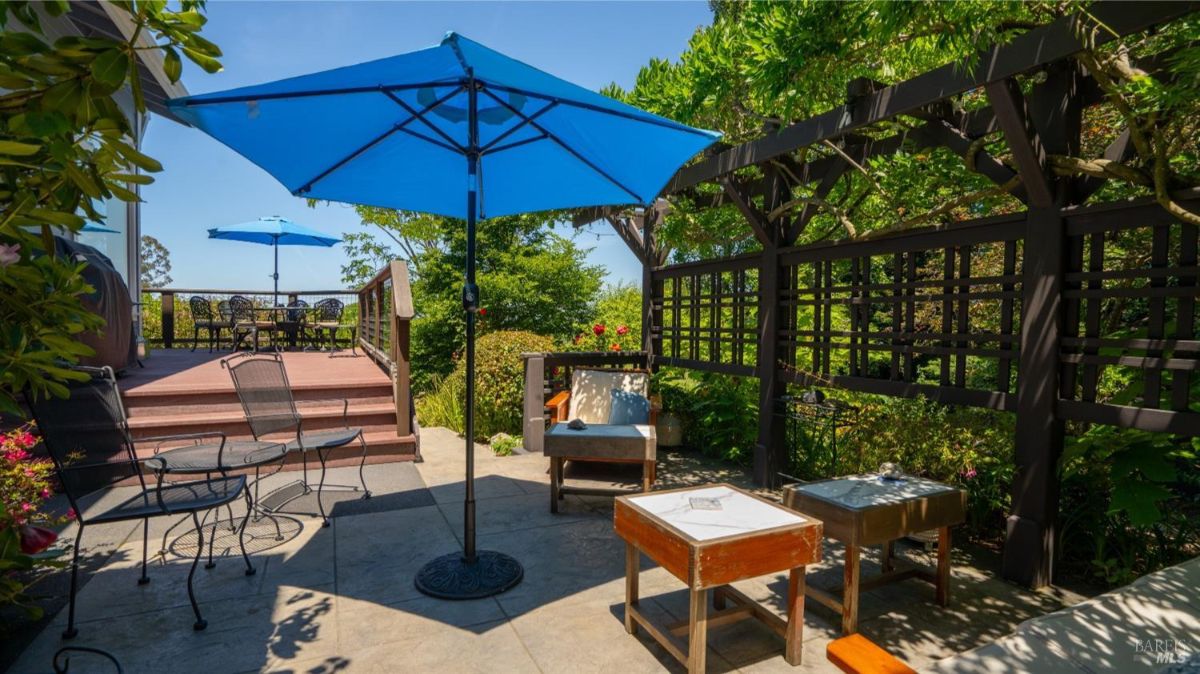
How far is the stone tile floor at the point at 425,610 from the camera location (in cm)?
246

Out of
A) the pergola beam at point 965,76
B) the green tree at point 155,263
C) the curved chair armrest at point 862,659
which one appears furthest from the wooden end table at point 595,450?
the green tree at point 155,263

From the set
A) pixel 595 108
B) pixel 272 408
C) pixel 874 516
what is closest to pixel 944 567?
pixel 874 516

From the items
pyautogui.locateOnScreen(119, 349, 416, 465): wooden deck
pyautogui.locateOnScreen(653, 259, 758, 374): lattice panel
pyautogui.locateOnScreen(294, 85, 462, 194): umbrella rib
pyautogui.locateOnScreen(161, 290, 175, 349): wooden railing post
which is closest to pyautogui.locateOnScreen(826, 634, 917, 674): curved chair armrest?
pyautogui.locateOnScreen(294, 85, 462, 194): umbrella rib

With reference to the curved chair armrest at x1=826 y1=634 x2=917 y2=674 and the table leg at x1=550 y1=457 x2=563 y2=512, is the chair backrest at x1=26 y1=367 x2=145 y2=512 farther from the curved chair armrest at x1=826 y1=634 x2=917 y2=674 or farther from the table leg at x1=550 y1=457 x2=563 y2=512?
the curved chair armrest at x1=826 y1=634 x2=917 y2=674

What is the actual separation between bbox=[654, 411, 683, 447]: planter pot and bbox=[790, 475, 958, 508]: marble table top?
312 centimetres

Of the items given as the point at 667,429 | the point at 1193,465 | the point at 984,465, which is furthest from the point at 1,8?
the point at 667,429

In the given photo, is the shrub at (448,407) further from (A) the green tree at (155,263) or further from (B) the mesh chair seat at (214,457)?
(A) the green tree at (155,263)

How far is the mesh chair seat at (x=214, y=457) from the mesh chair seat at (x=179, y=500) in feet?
0.39

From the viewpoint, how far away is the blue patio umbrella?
257 centimetres

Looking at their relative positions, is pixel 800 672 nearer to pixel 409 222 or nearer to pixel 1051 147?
pixel 1051 147

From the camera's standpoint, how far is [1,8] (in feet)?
3.60

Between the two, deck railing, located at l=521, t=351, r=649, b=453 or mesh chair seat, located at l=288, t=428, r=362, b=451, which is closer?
mesh chair seat, located at l=288, t=428, r=362, b=451

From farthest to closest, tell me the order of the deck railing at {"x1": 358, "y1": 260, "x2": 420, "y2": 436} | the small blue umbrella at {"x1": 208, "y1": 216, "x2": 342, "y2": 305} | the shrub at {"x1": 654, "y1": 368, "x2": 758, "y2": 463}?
the small blue umbrella at {"x1": 208, "y1": 216, "x2": 342, "y2": 305}
the shrub at {"x1": 654, "y1": 368, "x2": 758, "y2": 463}
the deck railing at {"x1": 358, "y1": 260, "x2": 420, "y2": 436}

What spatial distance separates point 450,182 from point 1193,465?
15.7 ft
